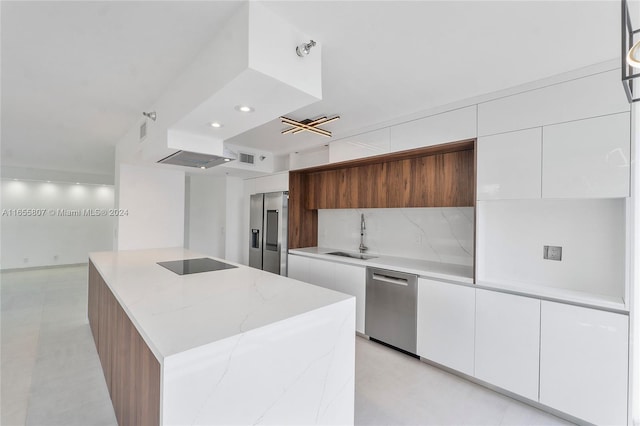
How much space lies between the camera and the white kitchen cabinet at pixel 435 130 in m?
2.44

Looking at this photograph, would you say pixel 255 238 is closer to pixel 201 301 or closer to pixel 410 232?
pixel 410 232

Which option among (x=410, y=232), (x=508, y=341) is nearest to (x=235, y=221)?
(x=410, y=232)

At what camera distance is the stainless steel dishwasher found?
2.76 m

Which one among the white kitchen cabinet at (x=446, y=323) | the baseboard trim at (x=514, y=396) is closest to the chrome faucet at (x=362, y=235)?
the white kitchen cabinet at (x=446, y=323)

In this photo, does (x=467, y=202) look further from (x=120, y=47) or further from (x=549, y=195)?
(x=120, y=47)

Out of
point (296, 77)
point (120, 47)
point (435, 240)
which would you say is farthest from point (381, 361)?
point (120, 47)

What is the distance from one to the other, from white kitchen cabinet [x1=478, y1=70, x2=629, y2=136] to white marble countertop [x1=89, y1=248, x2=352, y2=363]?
192cm

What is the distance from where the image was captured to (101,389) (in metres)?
2.21

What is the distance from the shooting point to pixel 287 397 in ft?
4.42

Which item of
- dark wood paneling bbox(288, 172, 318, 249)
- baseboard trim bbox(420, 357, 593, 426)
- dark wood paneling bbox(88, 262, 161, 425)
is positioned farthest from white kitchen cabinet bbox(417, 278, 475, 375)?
dark wood paneling bbox(88, 262, 161, 425)

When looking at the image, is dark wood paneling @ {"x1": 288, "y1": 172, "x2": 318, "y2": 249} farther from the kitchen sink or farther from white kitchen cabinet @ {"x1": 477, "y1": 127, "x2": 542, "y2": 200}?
white kitchen cabinet @ {"x1": 477, "y1": 127, "x2": 542, "y2": 200}

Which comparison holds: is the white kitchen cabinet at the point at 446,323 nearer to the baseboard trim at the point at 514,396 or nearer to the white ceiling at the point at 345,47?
the baseboard trim at the point at 514,396

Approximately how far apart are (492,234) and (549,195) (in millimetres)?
590

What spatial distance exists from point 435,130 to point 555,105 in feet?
2.92
